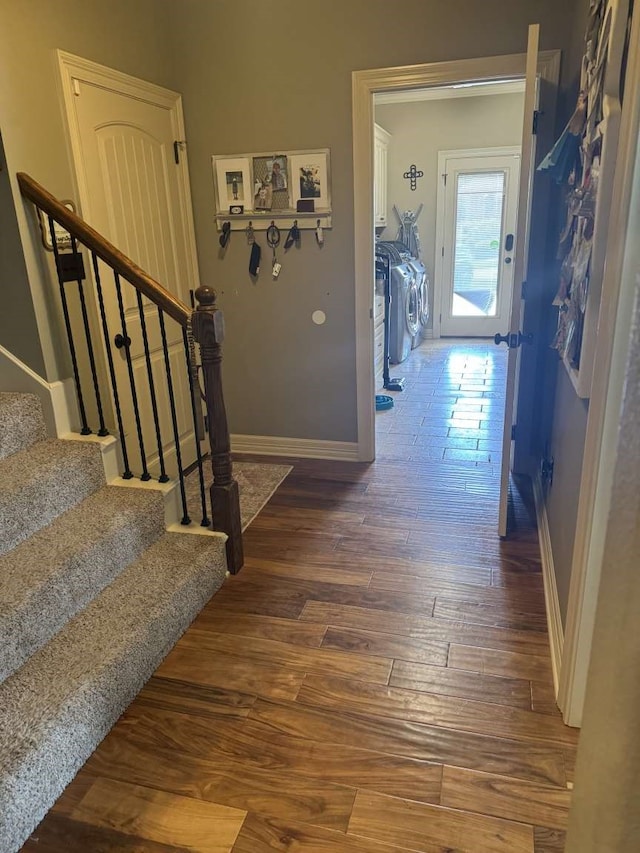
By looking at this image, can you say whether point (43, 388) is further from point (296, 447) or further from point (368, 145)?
point (368, 145)

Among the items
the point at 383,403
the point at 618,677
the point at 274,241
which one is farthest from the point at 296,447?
the point at 618,677

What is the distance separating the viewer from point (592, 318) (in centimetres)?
170

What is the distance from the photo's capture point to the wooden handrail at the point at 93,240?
7.36 ft

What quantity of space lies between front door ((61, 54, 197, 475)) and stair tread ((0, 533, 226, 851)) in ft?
1.91

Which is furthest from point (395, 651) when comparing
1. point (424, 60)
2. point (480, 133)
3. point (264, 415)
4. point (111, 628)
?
point (480, 133)

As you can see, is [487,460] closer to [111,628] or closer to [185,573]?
[185,573]

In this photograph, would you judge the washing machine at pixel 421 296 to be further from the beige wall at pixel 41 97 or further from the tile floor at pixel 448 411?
the beige wall at pixel 41 97

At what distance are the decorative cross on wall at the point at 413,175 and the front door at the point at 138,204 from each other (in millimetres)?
4073

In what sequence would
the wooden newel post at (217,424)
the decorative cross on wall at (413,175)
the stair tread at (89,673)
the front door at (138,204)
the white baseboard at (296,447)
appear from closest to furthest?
1. the stair tread at (89,673)
2. the wooden newel post at (217,424)
3. the front door at (138,204)
4. the white baseboard at (296,447)
5. the decorative cross on wall at (413,175)

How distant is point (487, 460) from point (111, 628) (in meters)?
2.50

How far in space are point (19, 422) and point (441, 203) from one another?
5828mm

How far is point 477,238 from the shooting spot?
6961mm

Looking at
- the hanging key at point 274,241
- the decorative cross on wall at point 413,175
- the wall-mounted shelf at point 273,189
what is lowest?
the hanging key at point 274,241

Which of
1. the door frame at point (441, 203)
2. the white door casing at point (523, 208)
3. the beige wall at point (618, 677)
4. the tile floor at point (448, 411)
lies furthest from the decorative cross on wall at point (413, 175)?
the beige wall at point (618, 677)
